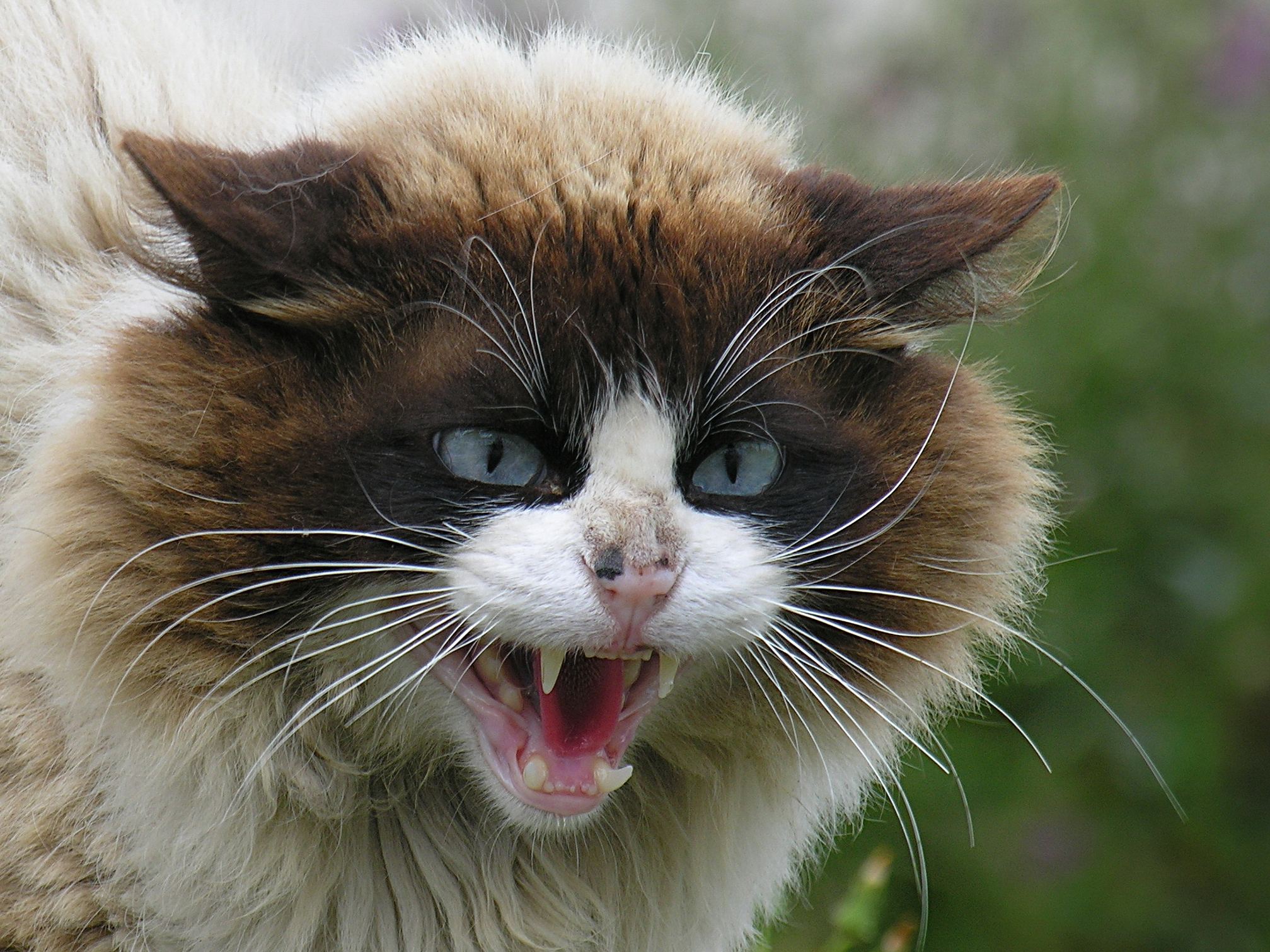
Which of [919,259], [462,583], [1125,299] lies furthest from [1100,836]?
[462,583]

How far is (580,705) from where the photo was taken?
78.8 inches

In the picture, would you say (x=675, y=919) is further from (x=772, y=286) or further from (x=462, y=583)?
(x=772, y=286)

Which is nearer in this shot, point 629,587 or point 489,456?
point 629,587

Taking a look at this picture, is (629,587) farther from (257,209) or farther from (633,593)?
(257,209)

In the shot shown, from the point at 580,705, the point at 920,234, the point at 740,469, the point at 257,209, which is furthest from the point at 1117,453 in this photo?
the point at 257,209

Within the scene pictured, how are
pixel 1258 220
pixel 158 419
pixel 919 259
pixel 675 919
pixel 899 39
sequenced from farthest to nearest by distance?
pixel 899 39, pixel 1258 220, pixel 675 919, pixel 919 259, pixel 158 419

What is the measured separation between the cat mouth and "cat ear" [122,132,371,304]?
1.86 feet

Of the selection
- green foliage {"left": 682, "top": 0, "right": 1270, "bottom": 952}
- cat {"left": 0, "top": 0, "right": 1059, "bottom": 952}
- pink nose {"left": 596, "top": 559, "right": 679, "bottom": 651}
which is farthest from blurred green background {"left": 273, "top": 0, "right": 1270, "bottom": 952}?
pink nose {"left": 596, "top": 559, "right": 679, "bottom": 651}

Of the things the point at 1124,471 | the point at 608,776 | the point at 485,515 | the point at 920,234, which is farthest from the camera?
the point at 1124,471

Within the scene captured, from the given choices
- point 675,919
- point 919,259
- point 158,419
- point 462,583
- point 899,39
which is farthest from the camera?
point 899,39

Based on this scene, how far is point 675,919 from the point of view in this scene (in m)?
2.41

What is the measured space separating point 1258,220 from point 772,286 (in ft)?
9.23

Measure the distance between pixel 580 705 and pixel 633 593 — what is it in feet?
1.05

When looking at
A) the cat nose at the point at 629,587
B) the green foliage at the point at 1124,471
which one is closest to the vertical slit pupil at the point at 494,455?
the cat nose at the point at 629,587
